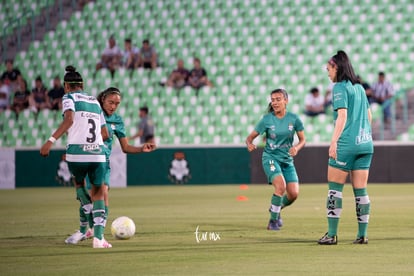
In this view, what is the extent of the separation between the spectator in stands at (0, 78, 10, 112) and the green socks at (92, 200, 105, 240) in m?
20.2

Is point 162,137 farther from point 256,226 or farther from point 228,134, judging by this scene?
point 256,226

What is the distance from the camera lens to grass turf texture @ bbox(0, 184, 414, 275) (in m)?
8.52

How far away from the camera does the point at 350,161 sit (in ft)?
33.8

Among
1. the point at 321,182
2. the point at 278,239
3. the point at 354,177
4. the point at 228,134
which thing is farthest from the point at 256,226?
the point at 228,134

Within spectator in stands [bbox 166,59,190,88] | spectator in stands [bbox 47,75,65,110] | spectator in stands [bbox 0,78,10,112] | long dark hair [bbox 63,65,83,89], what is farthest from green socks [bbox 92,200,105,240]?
spectator in stands [bbox 0,78,10,112]

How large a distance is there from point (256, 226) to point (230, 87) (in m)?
16.5

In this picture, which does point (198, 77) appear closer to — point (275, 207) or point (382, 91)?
point (382, 91)

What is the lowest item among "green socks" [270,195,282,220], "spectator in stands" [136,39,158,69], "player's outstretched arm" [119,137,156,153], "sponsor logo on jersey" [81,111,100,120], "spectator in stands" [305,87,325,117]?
"green socks" [270,195,282,220]

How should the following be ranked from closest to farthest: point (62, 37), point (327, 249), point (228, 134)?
point (327, 249) → point (228, 134) → point (62, 37)

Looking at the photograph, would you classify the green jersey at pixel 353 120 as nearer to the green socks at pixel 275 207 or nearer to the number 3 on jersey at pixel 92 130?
the number 3 on jersey at pixel 92 130

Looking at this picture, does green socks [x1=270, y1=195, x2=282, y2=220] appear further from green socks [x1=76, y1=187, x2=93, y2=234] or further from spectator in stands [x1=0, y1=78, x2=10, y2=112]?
spectator in stands [x1=0, y1=78, x2=10, y2=112]

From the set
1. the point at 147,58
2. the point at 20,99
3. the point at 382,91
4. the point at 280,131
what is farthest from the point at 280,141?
the point at 20,99

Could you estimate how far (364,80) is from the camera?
93.4 feet

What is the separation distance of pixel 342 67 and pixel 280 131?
349 cm
